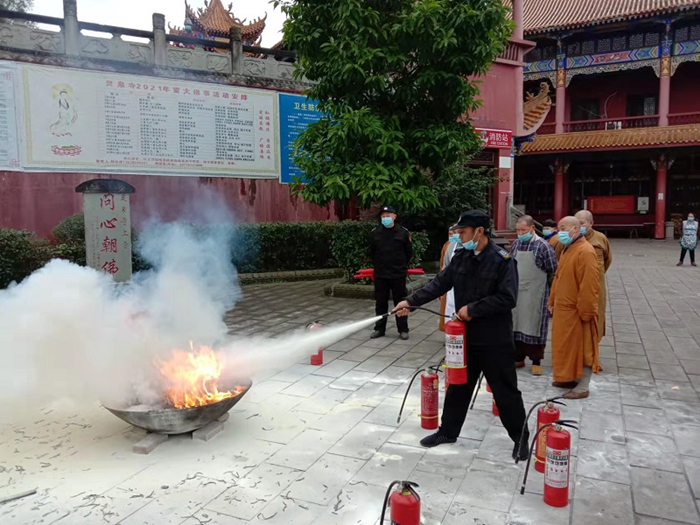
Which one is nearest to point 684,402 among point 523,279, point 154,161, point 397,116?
point 523,279

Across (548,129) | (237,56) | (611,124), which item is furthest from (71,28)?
(611,124)

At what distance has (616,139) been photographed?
24.0 m

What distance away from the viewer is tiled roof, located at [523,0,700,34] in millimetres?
22656

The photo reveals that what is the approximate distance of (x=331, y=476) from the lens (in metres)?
3.88

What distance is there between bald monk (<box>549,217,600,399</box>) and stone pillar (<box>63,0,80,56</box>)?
11.0 meters

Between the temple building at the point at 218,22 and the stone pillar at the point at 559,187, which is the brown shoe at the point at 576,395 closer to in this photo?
the temple building at the point at 218,22

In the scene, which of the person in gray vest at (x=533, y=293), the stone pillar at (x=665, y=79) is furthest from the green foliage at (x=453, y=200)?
the stone pillar at (x=665, y=79)

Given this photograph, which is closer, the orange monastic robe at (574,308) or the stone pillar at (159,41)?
the orange monastic robe at (574,308)

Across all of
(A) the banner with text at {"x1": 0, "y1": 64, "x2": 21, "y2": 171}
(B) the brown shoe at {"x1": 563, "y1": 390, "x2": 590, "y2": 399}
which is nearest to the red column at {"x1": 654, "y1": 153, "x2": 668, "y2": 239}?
(B) the brown shoe at {"x1": 563, "y1": 390, "x2": 590, "y2": 399}

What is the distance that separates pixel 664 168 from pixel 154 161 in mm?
22266

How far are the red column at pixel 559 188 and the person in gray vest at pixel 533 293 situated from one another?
2208 centimetres

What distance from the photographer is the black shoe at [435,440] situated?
434 cm

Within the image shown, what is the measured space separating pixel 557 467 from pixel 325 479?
1574 millimetres

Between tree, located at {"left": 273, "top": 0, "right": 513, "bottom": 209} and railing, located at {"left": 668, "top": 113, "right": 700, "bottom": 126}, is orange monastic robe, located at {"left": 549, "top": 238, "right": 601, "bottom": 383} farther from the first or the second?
railing, located at {"left": 668, "top": 113, "right": 700, "bottom": 126}
